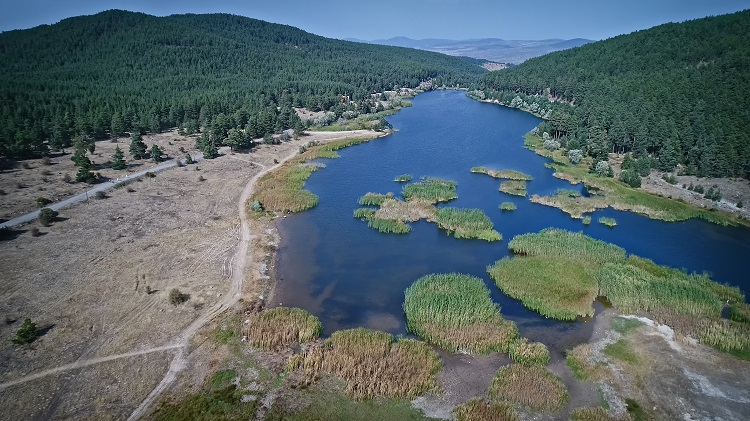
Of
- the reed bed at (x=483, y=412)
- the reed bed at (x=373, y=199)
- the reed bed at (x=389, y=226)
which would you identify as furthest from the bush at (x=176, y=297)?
the reed bed at (x=373, y=199)

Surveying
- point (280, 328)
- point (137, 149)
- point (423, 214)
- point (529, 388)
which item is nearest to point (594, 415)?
point (529, 388)

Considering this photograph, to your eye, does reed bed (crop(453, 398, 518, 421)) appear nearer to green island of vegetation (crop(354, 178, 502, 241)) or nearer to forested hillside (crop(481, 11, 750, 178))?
green island of vegetation (crop(354, 178, 502, 241))

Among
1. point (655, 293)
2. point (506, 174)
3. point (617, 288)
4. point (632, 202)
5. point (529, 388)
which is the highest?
point (506, 174)

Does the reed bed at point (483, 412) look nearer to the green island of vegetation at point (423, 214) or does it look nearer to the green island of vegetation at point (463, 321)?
the green island of vegetation at point (463, 321)

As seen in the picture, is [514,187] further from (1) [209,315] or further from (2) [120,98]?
(2) [120,98]

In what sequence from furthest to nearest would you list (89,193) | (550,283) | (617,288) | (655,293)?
(89,193)
(550,283)
(617,288)
(655,293)

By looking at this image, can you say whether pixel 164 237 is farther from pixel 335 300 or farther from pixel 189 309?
pixel 335 300
